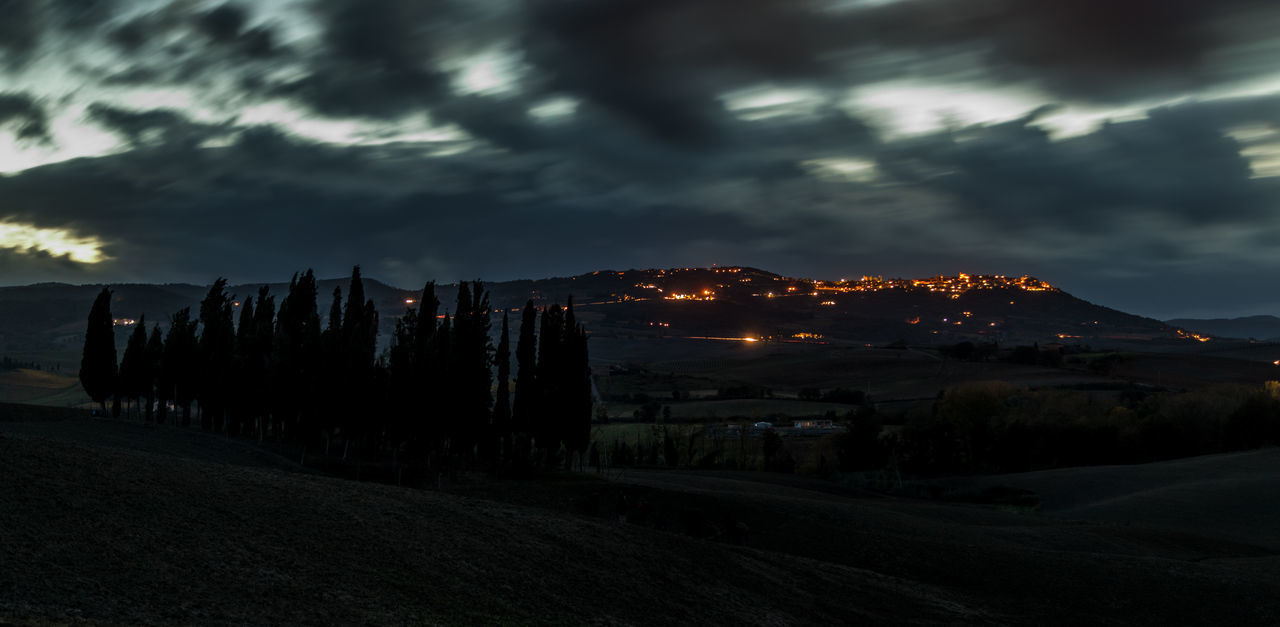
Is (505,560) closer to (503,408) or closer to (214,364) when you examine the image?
(503,408)

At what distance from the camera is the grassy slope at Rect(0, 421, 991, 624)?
1838cm

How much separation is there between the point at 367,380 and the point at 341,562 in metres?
43.9

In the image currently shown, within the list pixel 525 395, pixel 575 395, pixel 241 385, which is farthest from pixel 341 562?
pixel 241 385

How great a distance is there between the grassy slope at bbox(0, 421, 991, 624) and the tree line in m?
29.6

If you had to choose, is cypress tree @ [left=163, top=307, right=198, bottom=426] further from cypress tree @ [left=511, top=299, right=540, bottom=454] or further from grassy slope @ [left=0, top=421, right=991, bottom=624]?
grassy slope @ [left=0, top=421, right=991, bottom=624]

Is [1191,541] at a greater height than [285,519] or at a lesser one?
lesser

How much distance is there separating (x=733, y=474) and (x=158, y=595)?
234 ft

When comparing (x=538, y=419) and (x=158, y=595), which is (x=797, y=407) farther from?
(x=158, y=595)

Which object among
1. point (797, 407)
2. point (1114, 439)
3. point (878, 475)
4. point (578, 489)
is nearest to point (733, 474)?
point (878, 475)

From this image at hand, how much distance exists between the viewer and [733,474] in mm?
86312

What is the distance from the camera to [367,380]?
6500 centimetres

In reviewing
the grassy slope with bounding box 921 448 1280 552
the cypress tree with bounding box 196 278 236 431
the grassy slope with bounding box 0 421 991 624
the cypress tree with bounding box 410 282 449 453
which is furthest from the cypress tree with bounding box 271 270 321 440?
the grassy slope with bounding box 921 448 1280 552

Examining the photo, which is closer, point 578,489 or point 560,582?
point 560,582

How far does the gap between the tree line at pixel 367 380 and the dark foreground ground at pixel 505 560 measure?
15.8m
